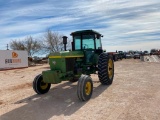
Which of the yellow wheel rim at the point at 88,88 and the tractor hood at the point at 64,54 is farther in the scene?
the tractor hood at the point at 64,54

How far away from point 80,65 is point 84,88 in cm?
243

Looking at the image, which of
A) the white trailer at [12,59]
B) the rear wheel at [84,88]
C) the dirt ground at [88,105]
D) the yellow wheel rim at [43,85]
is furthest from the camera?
the white trailer at [12,59]

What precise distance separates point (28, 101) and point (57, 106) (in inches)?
54.4

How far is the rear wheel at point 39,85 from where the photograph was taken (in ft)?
28.0

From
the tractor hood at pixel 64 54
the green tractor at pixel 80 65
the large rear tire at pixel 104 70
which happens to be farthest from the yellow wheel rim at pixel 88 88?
the large rear tire at pixel 104 70

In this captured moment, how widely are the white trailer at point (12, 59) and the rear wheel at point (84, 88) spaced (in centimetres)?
1808

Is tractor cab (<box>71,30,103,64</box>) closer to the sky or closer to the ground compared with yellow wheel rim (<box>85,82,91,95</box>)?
closer to the sky

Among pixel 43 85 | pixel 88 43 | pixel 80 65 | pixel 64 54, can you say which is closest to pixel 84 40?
pixel 88 43

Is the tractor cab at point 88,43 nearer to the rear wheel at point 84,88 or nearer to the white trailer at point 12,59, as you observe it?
the rear wheel at point 84,88

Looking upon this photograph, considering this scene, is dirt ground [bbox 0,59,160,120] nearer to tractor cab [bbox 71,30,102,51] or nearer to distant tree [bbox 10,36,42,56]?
tractor cab [bbox 71,30,102,51]

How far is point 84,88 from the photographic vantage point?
728 cm

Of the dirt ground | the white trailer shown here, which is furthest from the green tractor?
the white trailer

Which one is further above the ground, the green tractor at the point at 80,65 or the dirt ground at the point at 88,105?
the green tractor at the point at 80,65

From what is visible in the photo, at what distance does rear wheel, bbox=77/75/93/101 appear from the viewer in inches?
282
